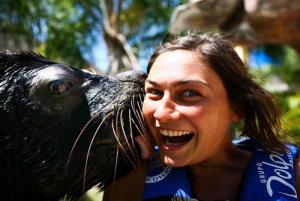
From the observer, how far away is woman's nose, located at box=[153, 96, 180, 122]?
1.80m

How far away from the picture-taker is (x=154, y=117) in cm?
191

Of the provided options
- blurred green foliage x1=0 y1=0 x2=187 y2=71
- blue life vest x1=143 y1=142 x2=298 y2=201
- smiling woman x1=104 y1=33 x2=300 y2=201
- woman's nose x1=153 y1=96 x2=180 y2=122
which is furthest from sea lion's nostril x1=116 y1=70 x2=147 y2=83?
blurred green foliage x1=0 y1=0 x2=187 y2=71

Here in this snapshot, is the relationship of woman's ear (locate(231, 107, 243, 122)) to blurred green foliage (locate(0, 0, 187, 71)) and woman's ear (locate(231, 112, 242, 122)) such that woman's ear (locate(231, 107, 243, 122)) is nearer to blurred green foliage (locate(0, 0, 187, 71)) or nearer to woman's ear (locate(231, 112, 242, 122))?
woman's ear (locate(231, 112, 242, 122))

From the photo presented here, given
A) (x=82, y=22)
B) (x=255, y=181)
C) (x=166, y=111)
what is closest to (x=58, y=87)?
(x=166, y=111)

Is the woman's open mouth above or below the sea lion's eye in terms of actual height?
below

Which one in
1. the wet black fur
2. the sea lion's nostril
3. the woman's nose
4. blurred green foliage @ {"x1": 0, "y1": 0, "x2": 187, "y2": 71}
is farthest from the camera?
blurred green foliage @ {"x1": 0, "y1": 0, "x2": 187, "y2": 71}

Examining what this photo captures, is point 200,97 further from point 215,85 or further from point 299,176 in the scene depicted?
point 299,176

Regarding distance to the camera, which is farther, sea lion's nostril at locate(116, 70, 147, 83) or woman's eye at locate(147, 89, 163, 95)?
sea lion's nostril at locate(116, 70, 147, 83)

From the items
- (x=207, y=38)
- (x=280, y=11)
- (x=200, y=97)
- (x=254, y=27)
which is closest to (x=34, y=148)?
(x=200, y=97)

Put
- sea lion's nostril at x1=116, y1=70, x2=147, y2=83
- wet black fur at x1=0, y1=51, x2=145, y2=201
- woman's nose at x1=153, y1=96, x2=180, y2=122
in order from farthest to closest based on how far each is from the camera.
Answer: sea lion's nostril at x1=116, y1=70, x2=147, y2=83 → wet black fur at x1=0, y1=51, x2=145, y2=201 → woman's nose at x1=153, y1=96, x2=180, y2=122

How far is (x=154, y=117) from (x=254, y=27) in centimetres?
737

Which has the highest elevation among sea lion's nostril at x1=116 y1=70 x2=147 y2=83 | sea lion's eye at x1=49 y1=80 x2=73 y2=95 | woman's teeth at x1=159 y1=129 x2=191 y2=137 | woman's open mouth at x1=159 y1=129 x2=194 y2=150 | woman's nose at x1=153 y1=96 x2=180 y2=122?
sea lion's eye at x1=49 y1=80 x2=73 y2=95

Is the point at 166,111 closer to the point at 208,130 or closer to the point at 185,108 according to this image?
the point at 185,108

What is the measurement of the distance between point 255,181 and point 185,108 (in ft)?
1.98
